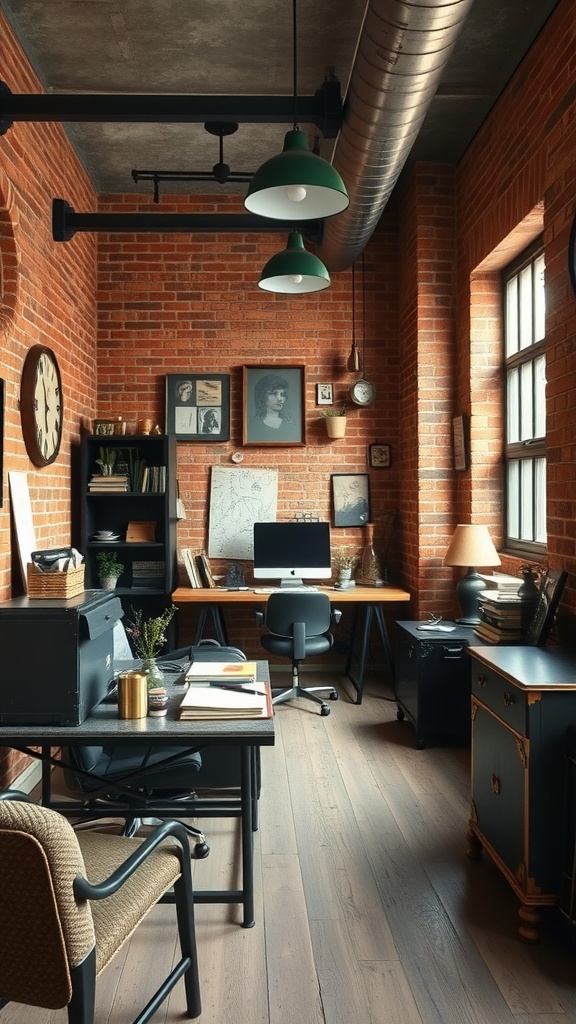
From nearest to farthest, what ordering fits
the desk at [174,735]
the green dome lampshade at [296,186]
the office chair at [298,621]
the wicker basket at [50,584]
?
the desk at [174,735], the green dome lampshade at [296,186], the wicker basket at [50,584], the office chair at [298,621]

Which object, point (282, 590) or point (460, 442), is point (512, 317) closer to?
point (460, 442)

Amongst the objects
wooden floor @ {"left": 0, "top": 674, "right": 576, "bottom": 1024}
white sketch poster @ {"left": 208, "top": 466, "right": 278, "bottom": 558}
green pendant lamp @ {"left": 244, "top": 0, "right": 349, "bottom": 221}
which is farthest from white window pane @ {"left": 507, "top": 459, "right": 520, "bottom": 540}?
green pendant lamp @ {"left": 244, "top": 0, "right": 349, "bottom": 221}

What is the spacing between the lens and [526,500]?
4715mm

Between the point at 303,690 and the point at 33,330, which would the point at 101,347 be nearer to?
the point at 33,330

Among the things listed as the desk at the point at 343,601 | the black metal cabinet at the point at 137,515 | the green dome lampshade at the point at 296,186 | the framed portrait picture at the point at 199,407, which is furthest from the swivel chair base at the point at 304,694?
the green dome lampshade at the point at 296,186

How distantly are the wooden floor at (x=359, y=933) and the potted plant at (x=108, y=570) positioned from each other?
2115mm

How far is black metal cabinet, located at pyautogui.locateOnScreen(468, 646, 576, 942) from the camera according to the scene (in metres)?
2.48

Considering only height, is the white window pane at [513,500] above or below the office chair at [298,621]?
above

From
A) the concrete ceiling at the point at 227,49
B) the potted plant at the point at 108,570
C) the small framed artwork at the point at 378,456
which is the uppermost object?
the concrete ceiling at the point at 227,49

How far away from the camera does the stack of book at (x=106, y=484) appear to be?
17.5 feet

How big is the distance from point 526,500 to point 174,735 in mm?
3004

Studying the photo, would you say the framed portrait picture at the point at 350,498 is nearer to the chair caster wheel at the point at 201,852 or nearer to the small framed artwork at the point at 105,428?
the small framed artwork at the point at 105,428

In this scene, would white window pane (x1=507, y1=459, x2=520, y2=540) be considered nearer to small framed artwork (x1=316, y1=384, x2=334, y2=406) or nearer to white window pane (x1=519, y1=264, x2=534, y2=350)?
white window pane (x1=519, y1=264, x2=534, y2=350)

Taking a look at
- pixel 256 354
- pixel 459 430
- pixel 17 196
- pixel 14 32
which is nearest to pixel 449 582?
pixel 459 430
